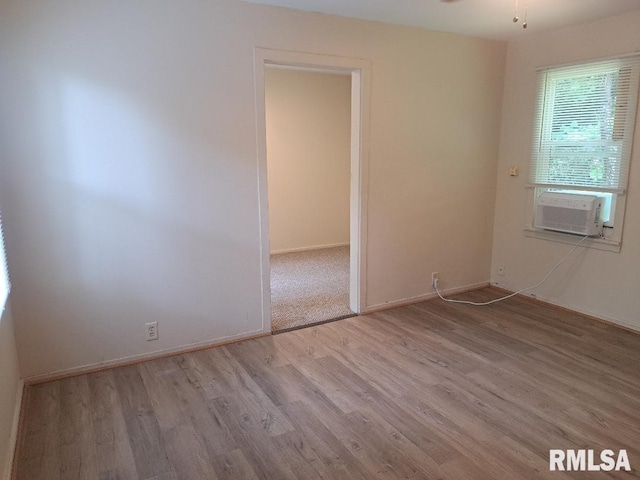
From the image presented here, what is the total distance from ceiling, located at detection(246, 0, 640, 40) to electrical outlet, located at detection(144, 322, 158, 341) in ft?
7.59

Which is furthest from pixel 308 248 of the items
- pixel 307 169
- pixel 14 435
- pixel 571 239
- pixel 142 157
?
pixel 14 435

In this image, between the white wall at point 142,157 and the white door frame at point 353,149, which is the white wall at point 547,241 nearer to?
the white wall at point 142,157

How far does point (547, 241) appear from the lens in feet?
13.6

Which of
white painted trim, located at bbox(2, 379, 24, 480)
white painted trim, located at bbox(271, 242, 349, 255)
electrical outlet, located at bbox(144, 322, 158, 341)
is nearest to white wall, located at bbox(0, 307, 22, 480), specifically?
white painted trim, located at bbox(2, 379, 24, 480)

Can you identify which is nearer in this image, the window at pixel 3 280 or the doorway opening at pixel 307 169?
the window at pixel 3 280

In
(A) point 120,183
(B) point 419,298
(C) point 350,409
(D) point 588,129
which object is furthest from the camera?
(B) point 419,298

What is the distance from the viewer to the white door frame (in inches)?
127

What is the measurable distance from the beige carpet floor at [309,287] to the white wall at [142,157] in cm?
50

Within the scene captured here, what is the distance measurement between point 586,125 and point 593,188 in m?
0.52

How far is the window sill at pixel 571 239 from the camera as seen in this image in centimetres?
366

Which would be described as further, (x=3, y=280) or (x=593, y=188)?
(x=593, y=188)

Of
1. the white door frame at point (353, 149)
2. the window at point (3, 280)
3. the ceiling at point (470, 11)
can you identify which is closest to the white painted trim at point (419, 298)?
the white door frame at point (353, 149)

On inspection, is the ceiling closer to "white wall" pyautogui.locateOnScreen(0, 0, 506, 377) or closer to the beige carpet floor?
"white wall" pyautogui.locateOnScreen(0, 0, 506, 377)

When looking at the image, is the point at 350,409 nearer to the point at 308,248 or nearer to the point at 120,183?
the point at 120,183
